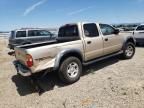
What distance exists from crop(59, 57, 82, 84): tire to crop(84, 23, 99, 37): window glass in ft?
3.81

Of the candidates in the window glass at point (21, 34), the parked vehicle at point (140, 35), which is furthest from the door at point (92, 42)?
the window glass at point (21, 34)

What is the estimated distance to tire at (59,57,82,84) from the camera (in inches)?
231

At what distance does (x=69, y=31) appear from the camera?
7.20 m

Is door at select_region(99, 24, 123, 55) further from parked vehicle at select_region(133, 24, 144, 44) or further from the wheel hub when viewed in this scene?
parked vehicle at select_region(133, 24, 144, 44)

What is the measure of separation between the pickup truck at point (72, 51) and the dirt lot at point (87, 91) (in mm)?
531

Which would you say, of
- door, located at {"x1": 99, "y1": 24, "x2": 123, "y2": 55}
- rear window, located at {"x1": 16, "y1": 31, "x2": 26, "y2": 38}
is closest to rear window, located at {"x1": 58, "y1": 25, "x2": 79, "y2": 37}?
door, located at {"x1": 99, "y1": 24, "x2": 123, "y2": 55}

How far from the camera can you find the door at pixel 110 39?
294 inches

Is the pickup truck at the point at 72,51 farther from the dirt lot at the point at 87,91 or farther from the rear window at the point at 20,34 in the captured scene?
the rear window at the point at 20,34

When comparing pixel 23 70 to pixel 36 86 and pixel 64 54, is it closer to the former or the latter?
pixel 36 86

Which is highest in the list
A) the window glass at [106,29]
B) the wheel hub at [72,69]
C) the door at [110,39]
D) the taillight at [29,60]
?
the window glass at [106,29]

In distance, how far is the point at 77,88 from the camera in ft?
18.8

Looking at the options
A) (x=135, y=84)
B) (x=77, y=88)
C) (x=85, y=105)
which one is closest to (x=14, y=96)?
(x=77, y=88)

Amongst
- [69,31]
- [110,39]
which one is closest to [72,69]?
[69,31]

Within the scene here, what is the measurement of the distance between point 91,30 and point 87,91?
257cm
